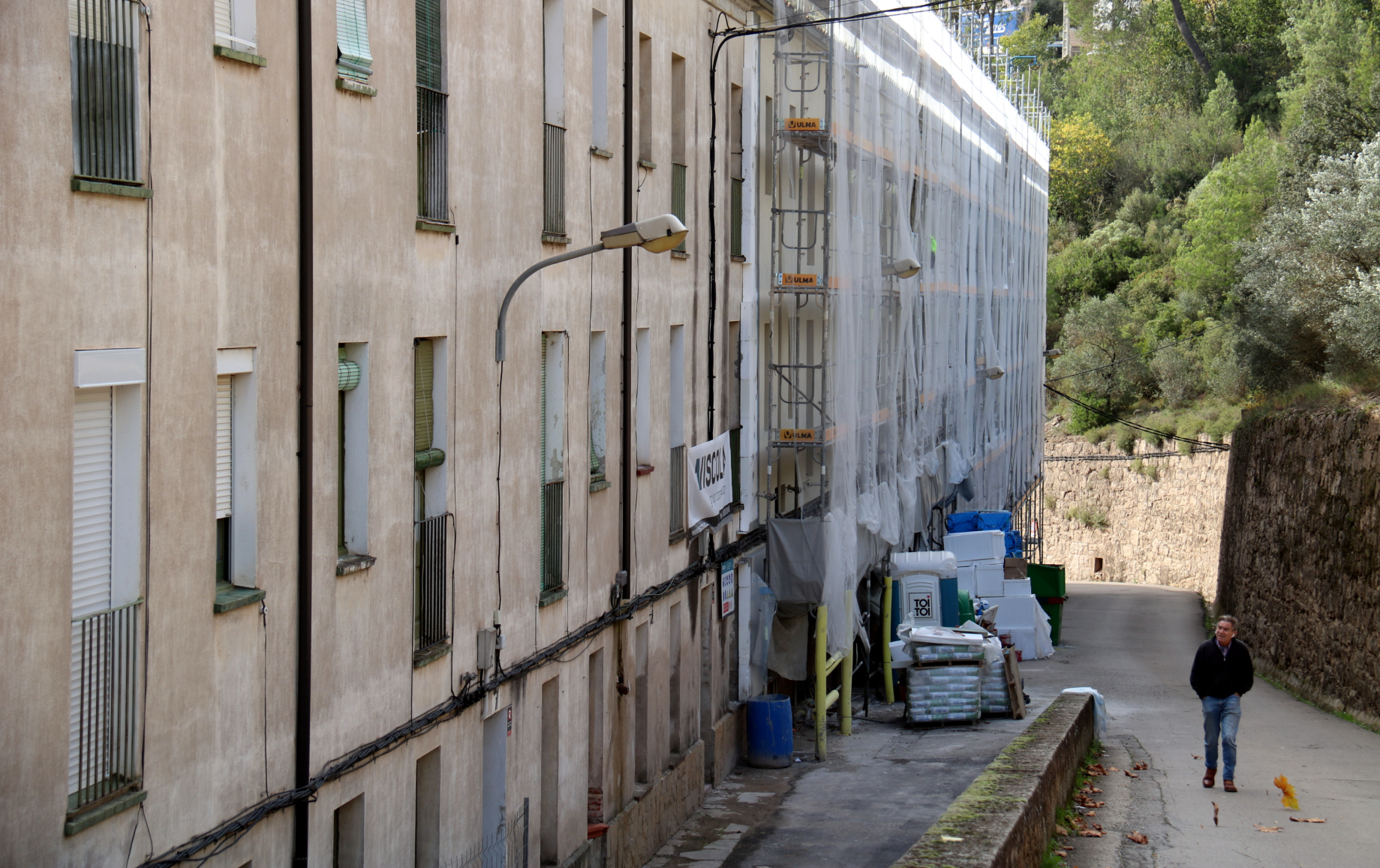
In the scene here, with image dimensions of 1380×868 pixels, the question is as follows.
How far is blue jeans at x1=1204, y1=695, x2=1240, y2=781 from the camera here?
12.5 meters

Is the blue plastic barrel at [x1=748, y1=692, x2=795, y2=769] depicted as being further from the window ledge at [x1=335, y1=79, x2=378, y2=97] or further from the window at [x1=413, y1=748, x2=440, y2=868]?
the window ledge at [x1=335, y1=79, x2=378, y2=97]

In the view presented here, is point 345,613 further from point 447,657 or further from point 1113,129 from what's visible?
point 1113,129

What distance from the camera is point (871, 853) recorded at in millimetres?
14156

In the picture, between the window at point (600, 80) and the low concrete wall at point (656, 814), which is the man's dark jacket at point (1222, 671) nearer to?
the low concrete wall at point (656, 814)

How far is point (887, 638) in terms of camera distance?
21016 mm

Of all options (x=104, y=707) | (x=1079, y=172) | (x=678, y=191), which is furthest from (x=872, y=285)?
(x=1079, y=172)

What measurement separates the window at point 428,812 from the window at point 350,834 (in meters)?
1.09

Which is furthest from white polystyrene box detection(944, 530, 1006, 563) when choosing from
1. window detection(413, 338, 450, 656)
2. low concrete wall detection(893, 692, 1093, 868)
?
window detection(413, 338, 450, 656)

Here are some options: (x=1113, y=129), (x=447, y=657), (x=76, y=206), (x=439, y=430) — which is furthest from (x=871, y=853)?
(x=1113, y=129)

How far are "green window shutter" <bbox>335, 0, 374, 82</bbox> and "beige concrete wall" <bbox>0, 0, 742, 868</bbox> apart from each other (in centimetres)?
17

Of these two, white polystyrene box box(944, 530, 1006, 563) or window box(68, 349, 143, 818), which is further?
white polystyrene box box(944, 530, 1006, 563)

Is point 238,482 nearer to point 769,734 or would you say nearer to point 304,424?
point 304,424

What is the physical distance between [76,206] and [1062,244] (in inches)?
2399

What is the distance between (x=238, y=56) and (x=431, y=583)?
3.94m
